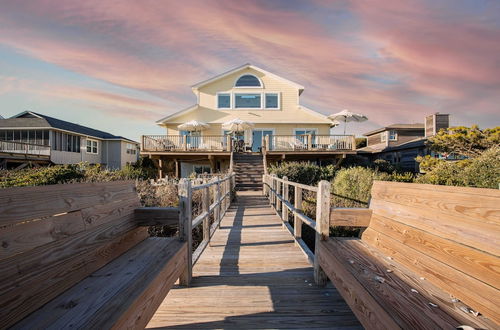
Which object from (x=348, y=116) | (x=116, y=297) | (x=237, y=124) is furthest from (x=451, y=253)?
(x=348, y=116)

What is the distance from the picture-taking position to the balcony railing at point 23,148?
19.6 m

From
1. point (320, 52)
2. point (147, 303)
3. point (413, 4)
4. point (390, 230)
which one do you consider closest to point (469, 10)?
point (413, 4)

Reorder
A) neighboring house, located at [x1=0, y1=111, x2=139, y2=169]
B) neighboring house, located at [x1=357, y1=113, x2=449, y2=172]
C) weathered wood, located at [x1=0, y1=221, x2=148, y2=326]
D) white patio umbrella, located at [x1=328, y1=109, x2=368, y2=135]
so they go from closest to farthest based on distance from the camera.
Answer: weathered wood, located at [x1=0, y1=221, x2=148, y2=326]
white patio umbrella, located at [x1=328, y1=109, x2=368, y2=135]
neighboring house, located at [x1=0, y1=111, x2=139, y2=169]
neighboring house, located at [x1=357, y1=113, x2=449, y2=172]

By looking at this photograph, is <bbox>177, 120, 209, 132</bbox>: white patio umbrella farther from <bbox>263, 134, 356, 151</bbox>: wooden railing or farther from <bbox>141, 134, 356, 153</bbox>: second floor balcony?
<bbox>263, 134, 356, 151</bbox>: wooden railing

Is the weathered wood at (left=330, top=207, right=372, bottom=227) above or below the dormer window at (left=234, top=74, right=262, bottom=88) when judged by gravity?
below

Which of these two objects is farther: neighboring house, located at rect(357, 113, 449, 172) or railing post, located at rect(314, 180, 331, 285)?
neighboring house, located at rect(357, 113, 449, 172)

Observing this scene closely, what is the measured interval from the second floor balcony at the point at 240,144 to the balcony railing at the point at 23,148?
39.9 ft

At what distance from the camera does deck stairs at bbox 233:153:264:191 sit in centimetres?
1365

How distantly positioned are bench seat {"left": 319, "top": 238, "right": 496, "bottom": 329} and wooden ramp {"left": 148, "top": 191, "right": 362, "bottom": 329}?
461 millimetres

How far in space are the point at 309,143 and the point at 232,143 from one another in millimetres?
5424

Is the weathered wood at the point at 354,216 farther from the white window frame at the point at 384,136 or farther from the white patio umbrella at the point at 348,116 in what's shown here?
the white window frame at the point at 384,136

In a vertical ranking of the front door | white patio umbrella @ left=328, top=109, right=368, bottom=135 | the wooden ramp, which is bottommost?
the wooden ramp

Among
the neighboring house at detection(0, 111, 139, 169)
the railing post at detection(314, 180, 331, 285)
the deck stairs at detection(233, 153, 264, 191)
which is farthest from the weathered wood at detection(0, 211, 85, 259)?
the neighboring house at detection(0, 111, 139, 169)

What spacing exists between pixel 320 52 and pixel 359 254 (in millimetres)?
9466
